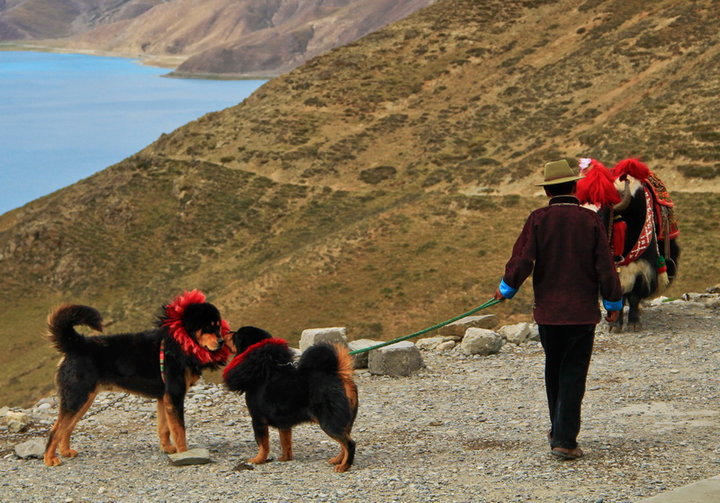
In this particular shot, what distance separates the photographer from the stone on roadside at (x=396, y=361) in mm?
12453

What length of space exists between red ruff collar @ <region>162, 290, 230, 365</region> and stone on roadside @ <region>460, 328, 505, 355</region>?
5.82 meters

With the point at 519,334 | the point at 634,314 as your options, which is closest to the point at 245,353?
the point at 519,334

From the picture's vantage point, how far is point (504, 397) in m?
10.9

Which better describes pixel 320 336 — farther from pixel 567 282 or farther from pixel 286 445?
pixel 567 282

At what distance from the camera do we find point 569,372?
7422 mm

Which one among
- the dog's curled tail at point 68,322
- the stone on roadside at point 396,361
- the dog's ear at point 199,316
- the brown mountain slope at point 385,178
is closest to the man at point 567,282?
the dog's ear at point 199,316

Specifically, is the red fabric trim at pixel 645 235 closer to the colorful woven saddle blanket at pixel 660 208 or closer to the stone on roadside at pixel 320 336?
the colorful woven saddle blanket at pixel 660 208

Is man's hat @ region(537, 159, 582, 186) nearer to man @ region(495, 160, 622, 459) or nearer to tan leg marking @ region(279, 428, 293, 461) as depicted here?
man @ region(495, 160, 622, 459)

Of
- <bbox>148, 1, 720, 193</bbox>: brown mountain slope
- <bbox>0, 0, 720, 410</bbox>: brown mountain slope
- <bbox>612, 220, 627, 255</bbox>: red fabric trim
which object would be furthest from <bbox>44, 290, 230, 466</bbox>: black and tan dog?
<bbox>148, 1, 720, 193</bbox>: brown mountain slope

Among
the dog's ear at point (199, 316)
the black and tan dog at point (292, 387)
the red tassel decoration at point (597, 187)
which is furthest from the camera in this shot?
the red tassel decoration at point (597, 187)

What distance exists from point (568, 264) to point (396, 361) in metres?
5.45

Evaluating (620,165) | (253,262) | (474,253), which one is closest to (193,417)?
(620,165)

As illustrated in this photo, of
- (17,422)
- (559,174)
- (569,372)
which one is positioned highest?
(559,174)

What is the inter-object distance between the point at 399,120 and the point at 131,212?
1782 centimetres
